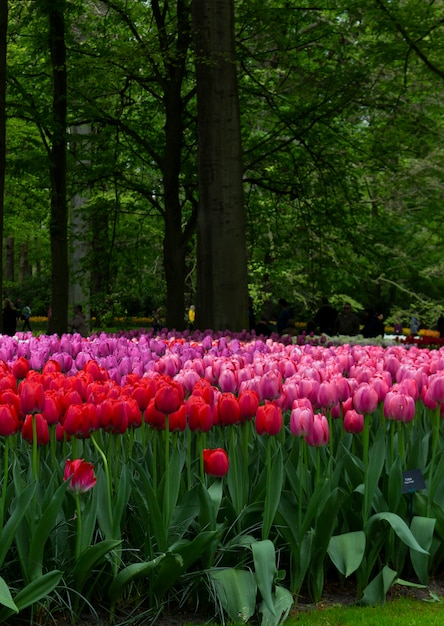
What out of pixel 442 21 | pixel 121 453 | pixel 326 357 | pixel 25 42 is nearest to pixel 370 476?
pixel 121 453

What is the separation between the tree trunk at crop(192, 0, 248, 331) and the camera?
1143 cm

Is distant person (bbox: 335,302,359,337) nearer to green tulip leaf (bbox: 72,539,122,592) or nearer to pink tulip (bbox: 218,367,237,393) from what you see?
pink tulip (bbox: 218,367,237,393)

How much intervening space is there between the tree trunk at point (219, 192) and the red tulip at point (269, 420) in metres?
7.31

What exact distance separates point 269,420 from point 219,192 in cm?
762

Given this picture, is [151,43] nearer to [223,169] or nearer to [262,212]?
[223,169]

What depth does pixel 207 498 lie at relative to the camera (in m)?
3.94

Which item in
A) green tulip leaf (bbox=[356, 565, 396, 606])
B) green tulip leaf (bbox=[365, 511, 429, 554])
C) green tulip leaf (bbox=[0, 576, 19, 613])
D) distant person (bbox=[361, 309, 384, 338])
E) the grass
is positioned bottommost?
the grass

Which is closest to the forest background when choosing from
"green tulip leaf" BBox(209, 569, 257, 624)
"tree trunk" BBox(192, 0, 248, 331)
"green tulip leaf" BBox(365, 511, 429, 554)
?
"tree trunk" BBox(192, 0, 248, 331)

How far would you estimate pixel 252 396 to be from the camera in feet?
13.8

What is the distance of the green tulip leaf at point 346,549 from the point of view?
417cm

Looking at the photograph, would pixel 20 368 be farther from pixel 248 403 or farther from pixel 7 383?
pixel 248 403

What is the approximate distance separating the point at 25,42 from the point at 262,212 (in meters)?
6.90

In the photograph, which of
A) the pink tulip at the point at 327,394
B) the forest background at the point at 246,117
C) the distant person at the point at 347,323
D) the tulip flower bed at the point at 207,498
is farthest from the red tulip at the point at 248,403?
the distant person at the point at 347,323

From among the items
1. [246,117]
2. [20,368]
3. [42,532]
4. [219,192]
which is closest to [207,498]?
[42,532]
